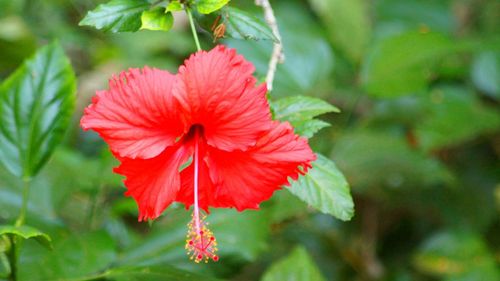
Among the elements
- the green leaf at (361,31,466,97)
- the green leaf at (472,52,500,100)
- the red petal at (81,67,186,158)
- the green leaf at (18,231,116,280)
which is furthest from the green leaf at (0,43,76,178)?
the green leaf at (472,52,500,100)

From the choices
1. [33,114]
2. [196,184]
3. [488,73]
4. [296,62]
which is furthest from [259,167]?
[488,73]

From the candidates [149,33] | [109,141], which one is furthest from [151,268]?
[149,33]

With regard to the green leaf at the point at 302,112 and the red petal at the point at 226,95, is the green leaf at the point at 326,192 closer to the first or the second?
the green leaf at the point at 302,112

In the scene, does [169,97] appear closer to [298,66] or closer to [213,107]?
[213,107]

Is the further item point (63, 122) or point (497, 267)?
point (497, 267)

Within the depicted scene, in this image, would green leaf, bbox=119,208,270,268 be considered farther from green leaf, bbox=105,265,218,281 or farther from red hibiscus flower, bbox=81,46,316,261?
red hibiscus flower, bbox=81,46,316,261
